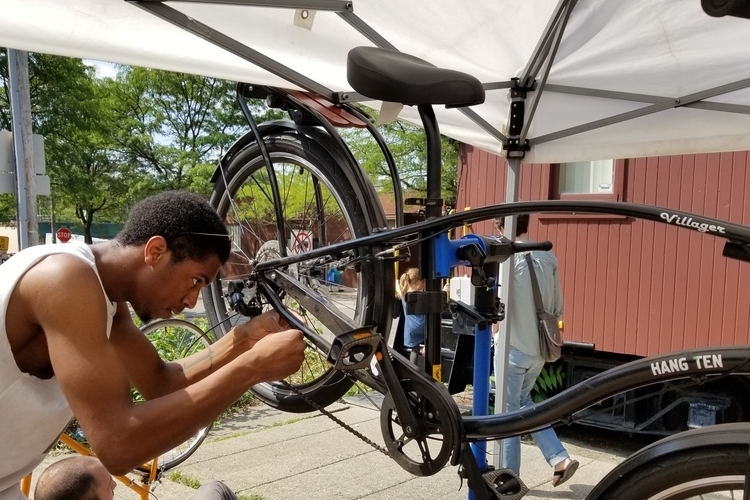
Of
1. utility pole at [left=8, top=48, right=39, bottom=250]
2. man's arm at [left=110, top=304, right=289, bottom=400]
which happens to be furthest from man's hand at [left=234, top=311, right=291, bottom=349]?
utility pole at [left=8, top=48, right=39, bottom=250]

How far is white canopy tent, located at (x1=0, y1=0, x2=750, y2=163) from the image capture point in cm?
235

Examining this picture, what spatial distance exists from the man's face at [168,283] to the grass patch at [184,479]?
10.0 ft

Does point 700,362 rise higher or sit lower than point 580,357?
higher

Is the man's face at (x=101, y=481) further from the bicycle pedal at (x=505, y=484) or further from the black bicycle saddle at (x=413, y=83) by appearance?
the black bicycle saddle at (x=413, y=83)

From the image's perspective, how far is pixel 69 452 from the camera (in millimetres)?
5074

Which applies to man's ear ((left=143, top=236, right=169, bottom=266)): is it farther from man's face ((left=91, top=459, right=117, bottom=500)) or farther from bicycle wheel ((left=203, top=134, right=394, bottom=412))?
man's face ((left=91, top=459, right=117, bottom=500))

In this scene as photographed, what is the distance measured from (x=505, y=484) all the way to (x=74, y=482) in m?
1.48

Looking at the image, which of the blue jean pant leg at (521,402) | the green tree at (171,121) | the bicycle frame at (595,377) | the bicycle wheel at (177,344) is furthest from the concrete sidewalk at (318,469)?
the green tree at (171,121)

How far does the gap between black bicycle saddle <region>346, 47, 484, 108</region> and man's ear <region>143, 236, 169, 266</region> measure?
0.68 meters

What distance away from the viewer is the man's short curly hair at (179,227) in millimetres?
1745

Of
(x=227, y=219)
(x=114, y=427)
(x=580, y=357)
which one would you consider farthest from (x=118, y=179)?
(x=114, y=427)

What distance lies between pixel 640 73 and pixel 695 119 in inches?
16.7

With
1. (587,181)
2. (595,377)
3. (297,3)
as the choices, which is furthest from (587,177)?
(595,377)

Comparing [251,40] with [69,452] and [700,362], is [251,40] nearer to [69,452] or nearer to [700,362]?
[700,362]
